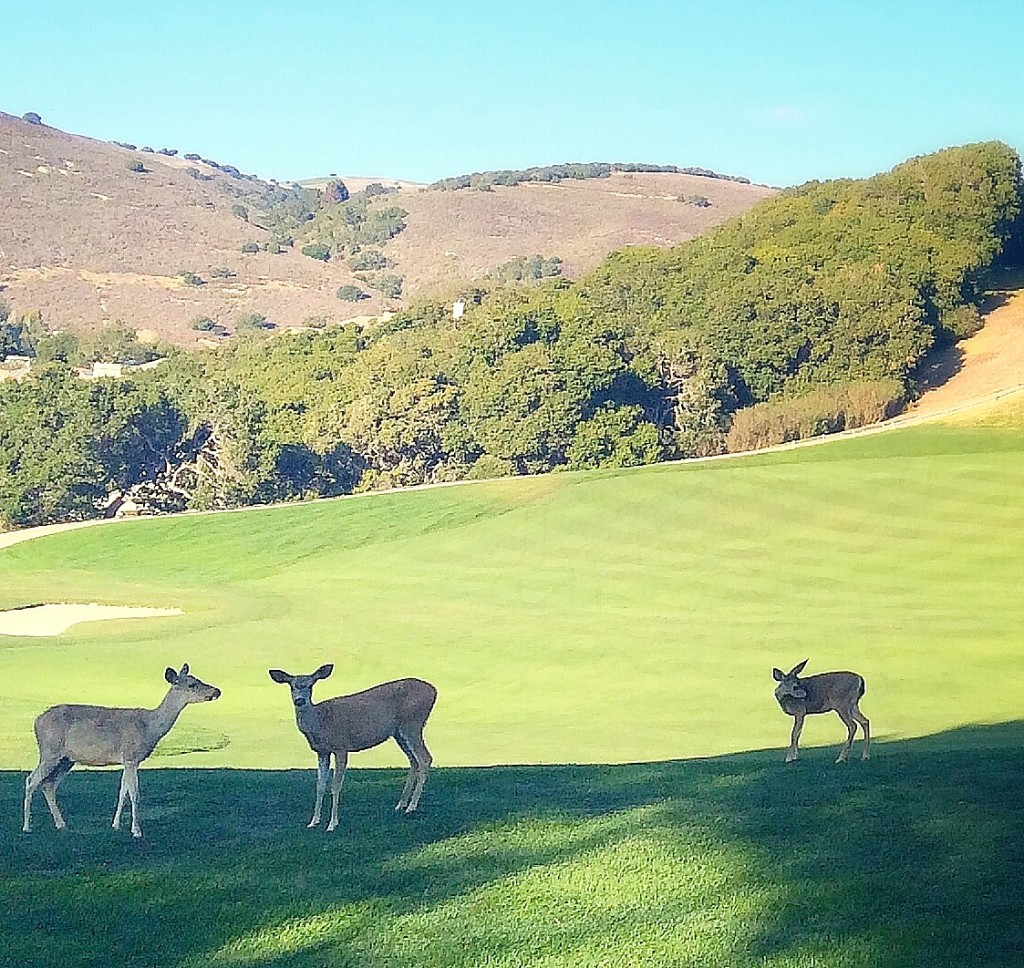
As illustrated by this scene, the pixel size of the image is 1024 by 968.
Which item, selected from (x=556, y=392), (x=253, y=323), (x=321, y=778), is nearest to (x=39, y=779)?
(x=321, y=778)

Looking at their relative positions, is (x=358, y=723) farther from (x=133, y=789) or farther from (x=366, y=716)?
(x=133, y=789)

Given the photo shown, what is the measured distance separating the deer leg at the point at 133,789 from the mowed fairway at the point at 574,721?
6.3 inches

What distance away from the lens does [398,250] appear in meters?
187

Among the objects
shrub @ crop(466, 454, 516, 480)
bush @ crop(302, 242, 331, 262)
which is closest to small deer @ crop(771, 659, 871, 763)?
shrub @ crop(466, 454, 516, 480)

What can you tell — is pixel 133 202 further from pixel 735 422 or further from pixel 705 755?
pixel 705 755

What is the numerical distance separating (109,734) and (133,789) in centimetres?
39

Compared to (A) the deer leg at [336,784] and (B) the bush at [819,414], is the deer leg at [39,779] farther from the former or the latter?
(B) the bush at [819,414]

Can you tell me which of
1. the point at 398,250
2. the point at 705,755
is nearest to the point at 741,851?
the point at 705,755

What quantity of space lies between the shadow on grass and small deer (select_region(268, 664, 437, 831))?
0.91 feet

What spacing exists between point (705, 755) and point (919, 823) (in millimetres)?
6691

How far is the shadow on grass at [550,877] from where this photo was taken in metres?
7.51

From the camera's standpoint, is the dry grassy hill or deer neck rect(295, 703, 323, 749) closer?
deer neck rect(295, 703, 323, 749)

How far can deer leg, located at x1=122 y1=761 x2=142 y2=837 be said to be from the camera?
9273mm

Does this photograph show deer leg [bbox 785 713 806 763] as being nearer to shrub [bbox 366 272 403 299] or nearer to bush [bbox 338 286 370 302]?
bush [bbox 338 286 370 302]
